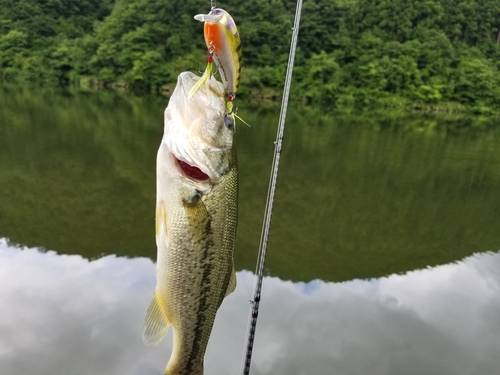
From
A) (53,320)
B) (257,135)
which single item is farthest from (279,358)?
(257,135)

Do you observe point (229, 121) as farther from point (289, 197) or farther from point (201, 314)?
point (289, 197)

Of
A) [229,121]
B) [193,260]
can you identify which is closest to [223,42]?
[229,121]

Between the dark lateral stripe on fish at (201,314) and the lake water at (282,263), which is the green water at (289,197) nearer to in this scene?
the lake water at (282,263)

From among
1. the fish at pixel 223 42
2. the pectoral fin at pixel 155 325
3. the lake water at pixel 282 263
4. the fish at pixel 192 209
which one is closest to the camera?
the fish at pixel 223 42

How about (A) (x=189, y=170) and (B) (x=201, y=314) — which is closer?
(A) (x=189, y=170)

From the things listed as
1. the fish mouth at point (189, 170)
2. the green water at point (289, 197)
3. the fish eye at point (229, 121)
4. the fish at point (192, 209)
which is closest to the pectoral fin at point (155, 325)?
the fish at point (192, 209)

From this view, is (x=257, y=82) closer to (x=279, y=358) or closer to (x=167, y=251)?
(x=279, y=358)

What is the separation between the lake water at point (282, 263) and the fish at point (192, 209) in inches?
114

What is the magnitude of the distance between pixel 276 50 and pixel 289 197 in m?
36.3

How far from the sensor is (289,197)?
11406mm

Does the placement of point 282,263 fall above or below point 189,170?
below

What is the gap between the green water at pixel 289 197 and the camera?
8086mm

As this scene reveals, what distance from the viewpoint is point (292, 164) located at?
48.0 ft

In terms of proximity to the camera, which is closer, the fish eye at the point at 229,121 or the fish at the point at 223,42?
the fish at the point at 223,42
